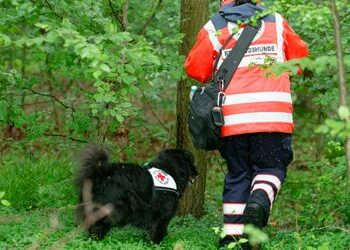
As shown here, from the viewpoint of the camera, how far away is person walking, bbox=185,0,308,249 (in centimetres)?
464

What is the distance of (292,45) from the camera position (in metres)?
4.82

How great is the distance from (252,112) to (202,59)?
2.02ft

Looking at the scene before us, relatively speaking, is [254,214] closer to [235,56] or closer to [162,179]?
[162,179]

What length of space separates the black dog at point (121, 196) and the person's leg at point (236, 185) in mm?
545

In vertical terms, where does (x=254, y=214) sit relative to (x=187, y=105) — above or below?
below

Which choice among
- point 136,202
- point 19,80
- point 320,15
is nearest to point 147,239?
point 136,202

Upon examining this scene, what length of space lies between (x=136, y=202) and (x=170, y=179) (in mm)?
444

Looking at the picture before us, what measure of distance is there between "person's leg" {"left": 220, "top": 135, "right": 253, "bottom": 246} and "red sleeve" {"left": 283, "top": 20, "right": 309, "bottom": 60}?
2.62 ft

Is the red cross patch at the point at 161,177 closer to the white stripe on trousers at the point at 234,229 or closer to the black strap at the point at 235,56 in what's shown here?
the white stripe on trousers at the point at 234,229

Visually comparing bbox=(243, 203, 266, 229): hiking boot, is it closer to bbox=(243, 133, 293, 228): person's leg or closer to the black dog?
bbox=(243, 133, 293, 228): person's leg

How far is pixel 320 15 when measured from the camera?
359cm

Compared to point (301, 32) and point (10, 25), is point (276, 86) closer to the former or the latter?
point (301, 32)

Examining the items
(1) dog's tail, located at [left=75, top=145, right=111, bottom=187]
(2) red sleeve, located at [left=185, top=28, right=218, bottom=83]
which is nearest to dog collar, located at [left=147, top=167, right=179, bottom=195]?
(1) dog's tail, located at [left=75, top=145, right=111, bottom=187]

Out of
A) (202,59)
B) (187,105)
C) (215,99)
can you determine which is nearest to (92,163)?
(215,99)
